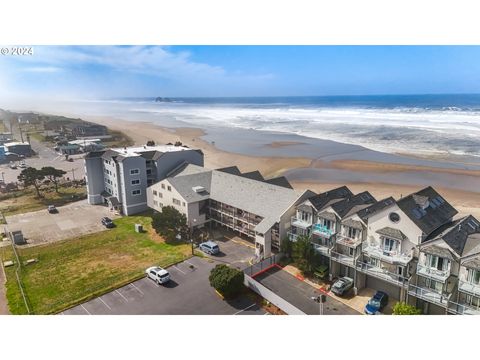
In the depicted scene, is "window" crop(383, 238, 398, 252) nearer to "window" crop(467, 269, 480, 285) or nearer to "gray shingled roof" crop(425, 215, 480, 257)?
"gray shingled roof" crop(425, 215, 480, 257)

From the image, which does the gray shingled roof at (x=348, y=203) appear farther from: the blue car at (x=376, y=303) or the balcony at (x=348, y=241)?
the blue car at (x=376, y=303)

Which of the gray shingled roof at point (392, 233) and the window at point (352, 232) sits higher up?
the gray shingled roof at point (392, 233)

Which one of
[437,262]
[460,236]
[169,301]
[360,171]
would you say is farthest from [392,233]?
[360,171]

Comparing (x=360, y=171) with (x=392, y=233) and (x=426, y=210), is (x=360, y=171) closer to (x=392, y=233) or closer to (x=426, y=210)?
(x=426, y=210)

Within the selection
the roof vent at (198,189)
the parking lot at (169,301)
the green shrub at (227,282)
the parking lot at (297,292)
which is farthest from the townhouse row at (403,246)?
the roof vent at (198,189)

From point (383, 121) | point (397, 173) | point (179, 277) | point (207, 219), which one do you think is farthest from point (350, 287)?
point (383, 121)

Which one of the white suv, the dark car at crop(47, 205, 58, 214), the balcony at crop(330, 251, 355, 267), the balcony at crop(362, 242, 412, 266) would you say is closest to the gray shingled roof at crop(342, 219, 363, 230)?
the balcony at crop(362, 242, 412, 266)
